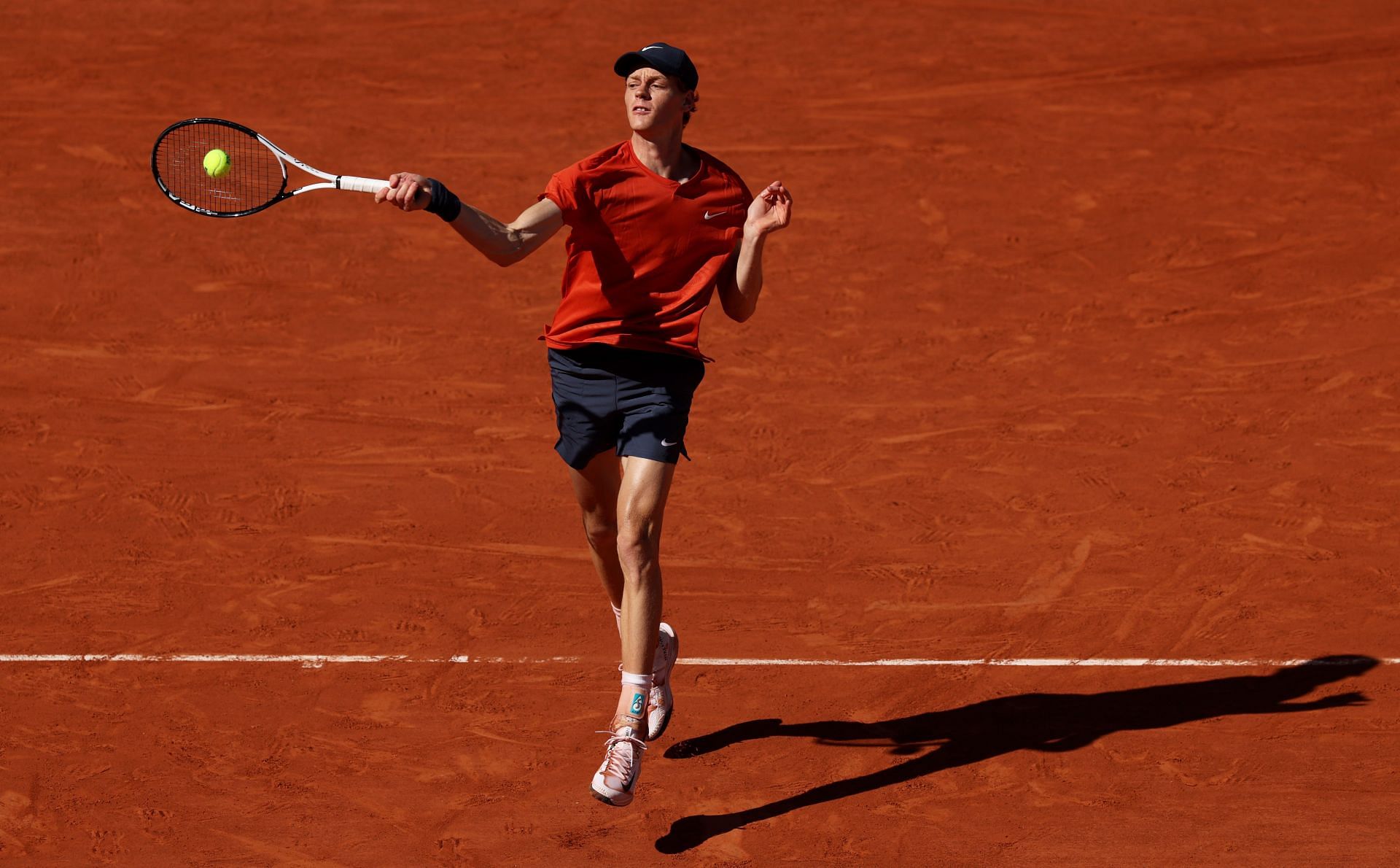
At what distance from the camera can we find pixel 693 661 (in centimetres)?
707

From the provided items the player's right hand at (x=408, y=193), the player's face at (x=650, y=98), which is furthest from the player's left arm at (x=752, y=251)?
the player's right hand at (x=408, y=193)

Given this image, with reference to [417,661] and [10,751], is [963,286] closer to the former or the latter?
[417,661]

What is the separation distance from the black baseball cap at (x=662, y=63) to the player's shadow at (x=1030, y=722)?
265 cm

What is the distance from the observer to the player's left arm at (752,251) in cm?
586

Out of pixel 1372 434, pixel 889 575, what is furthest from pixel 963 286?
pixel 889 575

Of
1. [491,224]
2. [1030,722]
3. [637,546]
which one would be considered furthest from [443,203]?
[1030,722]

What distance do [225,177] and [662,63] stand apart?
355cm

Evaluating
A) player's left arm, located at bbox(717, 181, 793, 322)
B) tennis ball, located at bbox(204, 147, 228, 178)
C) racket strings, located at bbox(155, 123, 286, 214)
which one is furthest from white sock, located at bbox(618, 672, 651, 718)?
racket strings, located at bbox(155, 123, 286, 214)

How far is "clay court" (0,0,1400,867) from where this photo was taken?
20.1 feet

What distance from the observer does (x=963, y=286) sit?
35.9ft

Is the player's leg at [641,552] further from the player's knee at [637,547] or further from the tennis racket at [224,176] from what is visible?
the tennis racket at [224,176]

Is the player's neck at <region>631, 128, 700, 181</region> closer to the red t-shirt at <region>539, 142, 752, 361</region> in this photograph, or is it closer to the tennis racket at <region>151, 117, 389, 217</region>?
the red t-shirt at <region>539, 142, 752, 361</region>

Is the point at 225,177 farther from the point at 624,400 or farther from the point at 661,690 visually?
A: the point at 661,690

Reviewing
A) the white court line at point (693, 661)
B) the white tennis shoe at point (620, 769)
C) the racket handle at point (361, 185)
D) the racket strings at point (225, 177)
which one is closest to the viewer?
the racket handle at point (361, 185)
